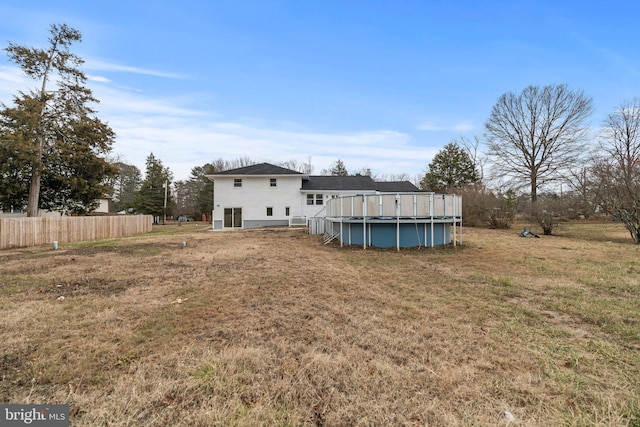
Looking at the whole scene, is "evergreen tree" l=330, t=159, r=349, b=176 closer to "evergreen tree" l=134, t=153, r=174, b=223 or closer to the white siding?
the white siding

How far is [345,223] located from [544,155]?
88.7ft

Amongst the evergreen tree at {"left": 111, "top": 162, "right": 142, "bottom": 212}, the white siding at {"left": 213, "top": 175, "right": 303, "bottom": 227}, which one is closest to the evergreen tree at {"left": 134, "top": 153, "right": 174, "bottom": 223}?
the evergreen tree at {"left": 111, "top": 162, "right": 142, "bottom": 212}

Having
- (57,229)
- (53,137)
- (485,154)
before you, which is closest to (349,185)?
(485,154)

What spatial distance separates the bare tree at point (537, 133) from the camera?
26.7 m

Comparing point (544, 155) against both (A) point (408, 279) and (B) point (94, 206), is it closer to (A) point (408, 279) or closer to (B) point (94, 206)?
(A) point (408, 279)

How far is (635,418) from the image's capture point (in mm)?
1996

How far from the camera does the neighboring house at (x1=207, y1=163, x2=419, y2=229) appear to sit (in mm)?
23984

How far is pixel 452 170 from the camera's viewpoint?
114ft

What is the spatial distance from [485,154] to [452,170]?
4.02 meters

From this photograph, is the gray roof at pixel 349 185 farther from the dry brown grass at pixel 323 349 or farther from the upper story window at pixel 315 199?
the dry brown grass at pixel 323 349

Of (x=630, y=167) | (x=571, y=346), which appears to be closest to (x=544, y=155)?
(x=630, y=167)

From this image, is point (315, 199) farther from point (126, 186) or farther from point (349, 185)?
point (126, 186)

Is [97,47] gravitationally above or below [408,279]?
above

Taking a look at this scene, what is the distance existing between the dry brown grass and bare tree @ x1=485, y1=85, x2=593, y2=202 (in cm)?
2700
